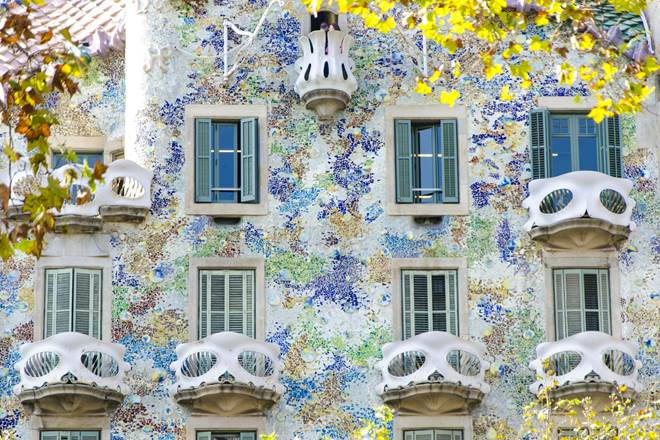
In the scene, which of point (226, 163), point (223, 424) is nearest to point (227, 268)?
point (226, 163)

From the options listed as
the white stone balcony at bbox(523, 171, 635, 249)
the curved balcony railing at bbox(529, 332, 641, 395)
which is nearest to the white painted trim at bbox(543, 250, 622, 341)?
the white stone balcony at bbox(523, 171, 635, 249)

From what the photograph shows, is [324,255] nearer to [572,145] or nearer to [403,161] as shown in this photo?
[403,161]

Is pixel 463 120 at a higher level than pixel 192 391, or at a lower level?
higher

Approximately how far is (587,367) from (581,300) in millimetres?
1565

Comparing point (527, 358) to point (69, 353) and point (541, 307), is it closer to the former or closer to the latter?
point (541, 307)

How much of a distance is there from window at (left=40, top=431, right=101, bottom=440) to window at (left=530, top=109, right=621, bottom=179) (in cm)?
809

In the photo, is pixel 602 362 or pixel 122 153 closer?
pixel 602 362

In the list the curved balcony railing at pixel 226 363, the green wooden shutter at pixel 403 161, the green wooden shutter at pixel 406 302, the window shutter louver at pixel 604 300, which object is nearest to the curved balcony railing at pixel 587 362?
the window shutter louver at pixel 604 300

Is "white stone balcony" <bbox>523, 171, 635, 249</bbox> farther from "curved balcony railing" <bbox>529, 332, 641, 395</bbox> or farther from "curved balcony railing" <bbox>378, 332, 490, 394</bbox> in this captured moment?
"curved balcony railing" <bbox>378, 332, 490, 394</bbox>

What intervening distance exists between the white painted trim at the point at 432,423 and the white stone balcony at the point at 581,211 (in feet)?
10.4

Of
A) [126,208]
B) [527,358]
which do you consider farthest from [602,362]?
[126,208]

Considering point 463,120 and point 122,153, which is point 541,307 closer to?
point 463,120

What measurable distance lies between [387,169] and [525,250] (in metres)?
2.54

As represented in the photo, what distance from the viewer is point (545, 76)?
1572 inches
